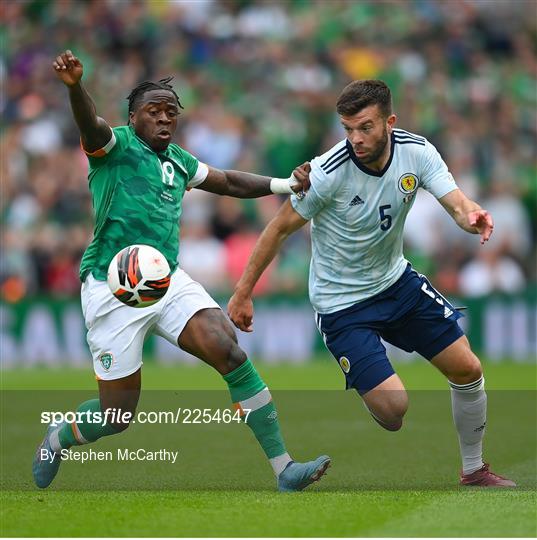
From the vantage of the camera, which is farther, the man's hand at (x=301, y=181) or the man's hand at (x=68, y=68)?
the man's hand at (x=301, y=181)

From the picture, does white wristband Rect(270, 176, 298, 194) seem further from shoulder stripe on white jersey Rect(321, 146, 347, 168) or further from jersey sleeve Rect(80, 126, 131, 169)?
jersey sleeve Rect(80, 126, 131, 169)

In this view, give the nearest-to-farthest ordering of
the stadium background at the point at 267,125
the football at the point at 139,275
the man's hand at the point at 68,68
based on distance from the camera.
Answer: the man's hand at the point at 68,68, the football at the point at 139,275, the stadium background at the point at 267,125

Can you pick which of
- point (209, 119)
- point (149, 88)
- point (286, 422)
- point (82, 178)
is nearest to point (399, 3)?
point (209, 119)

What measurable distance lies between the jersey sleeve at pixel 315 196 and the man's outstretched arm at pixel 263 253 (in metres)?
0.05

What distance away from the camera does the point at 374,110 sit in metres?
7.84

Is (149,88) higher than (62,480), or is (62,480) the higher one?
(149,88)

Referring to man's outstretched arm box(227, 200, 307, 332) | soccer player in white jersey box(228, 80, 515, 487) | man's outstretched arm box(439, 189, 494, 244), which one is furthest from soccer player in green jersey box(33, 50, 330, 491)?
man's outstretched arm box(439, 189, 494, 244)

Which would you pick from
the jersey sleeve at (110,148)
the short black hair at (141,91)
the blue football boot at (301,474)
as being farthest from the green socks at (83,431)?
the short black hair at (141,91)

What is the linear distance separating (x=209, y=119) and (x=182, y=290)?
11524 millimetres

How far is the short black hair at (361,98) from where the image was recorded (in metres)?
7.80

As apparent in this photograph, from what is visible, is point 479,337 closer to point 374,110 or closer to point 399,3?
point 399,3

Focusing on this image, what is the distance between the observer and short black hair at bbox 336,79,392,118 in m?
7.80

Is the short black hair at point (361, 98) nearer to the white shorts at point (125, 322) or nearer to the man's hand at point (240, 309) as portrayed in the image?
the man's hand at point (240, 309)

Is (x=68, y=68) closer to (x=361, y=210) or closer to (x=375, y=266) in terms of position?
(x=361, y=210)
